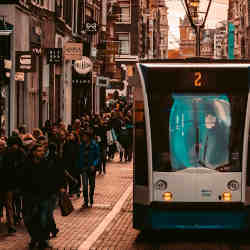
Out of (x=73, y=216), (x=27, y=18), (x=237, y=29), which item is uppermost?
(x=237, y=29)

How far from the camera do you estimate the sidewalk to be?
1348cm

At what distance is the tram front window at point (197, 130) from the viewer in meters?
13.3

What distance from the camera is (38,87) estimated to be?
3425cm

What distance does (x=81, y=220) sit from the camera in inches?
651

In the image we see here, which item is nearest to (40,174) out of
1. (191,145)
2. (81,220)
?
(191,145)

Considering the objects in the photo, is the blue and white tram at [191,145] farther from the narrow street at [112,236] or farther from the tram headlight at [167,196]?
the narrow street at [112,236]

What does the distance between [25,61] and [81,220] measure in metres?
11.2

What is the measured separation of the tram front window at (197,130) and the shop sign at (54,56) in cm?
2153

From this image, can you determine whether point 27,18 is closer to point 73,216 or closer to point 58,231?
point 73,216

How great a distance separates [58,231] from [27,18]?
1733 centimetres

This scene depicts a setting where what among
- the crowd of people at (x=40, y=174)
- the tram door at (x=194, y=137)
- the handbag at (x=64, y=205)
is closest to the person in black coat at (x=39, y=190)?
the crowd of people at (x=40, y=174)

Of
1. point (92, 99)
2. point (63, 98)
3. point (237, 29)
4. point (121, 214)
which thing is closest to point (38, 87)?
point (63, 98)

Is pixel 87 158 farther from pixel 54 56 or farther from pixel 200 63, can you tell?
pixel 54 56

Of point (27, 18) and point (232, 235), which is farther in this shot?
point (27, 18)
